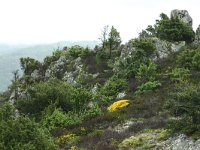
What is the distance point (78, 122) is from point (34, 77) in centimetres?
3995

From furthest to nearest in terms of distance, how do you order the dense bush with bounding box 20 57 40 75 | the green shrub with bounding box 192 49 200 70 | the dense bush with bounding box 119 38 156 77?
the dense bush with bounding box 20 57 40 75, the dense bush with bounding box 119 38 156 77, the green shrub with bounding box 192 49 200 70

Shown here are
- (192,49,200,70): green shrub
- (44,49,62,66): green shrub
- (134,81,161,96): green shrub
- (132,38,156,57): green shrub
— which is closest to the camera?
(134,81,161,96): green shrub

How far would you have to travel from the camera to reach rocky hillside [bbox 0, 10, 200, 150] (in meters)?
28.0

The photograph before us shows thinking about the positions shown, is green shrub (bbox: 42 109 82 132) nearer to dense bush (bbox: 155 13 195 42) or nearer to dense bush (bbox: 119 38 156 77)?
dense bush (bbox: 119 38 156 77)

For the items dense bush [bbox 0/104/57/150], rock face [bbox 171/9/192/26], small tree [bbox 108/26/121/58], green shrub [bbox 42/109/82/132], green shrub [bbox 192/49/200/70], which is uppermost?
rock face [bbox 171/9/192/26]

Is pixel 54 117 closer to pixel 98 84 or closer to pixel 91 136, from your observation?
pixel 91 136

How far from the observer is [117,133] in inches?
1283

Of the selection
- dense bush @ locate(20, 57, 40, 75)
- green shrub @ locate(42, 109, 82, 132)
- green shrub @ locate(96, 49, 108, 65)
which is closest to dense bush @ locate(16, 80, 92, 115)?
green shrub @ locate(42, 109, 82, 132)

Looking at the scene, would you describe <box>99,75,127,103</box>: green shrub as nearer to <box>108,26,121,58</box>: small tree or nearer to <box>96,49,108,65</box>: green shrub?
<box>96,49,108,65</box>: green shrub

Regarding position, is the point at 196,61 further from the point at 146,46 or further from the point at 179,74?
the point at 146,46

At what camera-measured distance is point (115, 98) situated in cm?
5300

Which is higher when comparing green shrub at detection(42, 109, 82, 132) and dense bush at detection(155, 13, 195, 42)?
dense bush at detection(155, 13, 195, 42)

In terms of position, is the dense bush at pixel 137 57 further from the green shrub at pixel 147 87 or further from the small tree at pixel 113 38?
the small tree at pixel 113 38

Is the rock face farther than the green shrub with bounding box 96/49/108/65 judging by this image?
Yes
